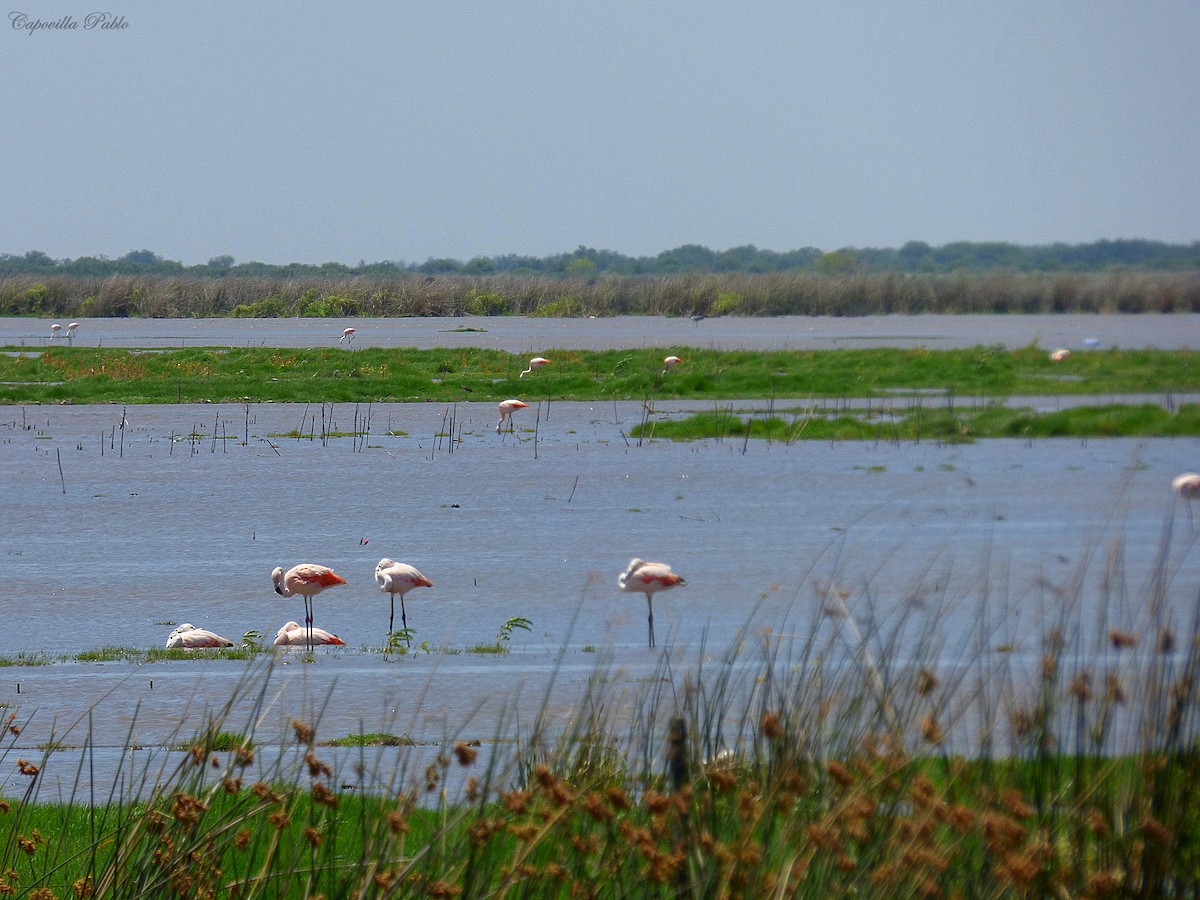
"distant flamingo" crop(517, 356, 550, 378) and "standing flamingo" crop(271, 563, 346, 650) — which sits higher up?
"distant flamingo" crop(517, 356, 550, 378)

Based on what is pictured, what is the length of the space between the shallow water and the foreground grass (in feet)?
11.4

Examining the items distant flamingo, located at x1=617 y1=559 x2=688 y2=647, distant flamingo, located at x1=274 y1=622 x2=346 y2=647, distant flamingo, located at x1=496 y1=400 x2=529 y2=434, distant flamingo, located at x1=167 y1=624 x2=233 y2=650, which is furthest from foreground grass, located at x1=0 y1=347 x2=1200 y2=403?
distant flamingo, located at x1=167 y1=624 x2=233 y2=650

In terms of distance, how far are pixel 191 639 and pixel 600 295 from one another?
104ft

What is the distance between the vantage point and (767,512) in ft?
40.0

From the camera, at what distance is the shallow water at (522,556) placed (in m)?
4.20

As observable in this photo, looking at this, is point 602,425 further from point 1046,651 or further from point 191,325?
point 191,325

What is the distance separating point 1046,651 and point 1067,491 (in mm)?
1055

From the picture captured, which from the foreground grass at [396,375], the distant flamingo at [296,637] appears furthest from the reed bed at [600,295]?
the distant flamingo at [296,637]

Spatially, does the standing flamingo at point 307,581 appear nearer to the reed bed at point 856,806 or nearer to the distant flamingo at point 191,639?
the distant flamingo at point 191,639

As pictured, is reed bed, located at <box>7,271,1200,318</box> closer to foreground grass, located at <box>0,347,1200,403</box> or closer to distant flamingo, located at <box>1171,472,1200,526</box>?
distant flamingo, located at <box>1171,472,1200,526</box>

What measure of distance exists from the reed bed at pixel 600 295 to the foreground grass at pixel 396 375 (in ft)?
4.55

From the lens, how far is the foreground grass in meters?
25.0

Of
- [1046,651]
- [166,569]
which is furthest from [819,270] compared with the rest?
[166,569]

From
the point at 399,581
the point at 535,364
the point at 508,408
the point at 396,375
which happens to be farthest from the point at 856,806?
the point at 396,375
